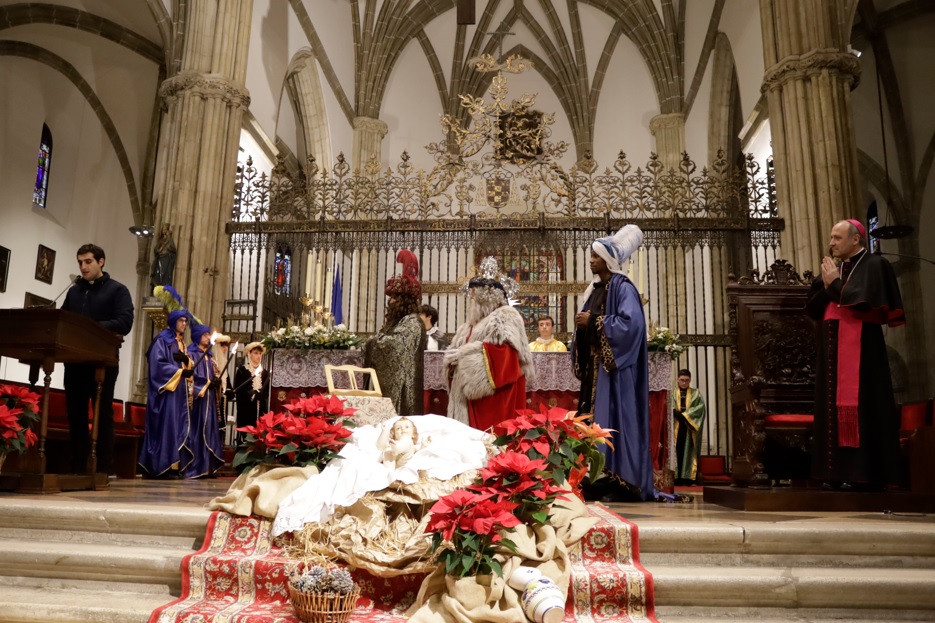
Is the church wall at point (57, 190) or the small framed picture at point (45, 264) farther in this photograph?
the small framed picture at point (45, 264)

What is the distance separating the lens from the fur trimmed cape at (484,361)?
17.6 feet

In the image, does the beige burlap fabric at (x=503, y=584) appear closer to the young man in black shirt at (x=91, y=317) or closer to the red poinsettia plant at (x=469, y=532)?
the red poinsettia plant at (x=469, y=532)

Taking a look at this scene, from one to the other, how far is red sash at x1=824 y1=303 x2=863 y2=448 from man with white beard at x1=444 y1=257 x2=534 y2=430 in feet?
6.47

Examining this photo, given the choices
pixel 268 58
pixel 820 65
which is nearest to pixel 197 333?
pixel 268 58

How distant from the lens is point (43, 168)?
14508 mm

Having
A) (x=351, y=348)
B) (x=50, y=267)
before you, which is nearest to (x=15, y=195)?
(x=50, y=267)

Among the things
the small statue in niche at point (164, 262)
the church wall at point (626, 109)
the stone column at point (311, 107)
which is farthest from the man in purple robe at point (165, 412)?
the church wall at point (626, 109)

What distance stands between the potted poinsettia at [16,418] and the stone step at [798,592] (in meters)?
4.08

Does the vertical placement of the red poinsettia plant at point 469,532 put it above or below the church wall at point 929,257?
below

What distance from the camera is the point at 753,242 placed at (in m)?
10.2

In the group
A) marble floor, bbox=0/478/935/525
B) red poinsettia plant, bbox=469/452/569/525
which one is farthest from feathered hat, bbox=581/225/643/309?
red poinsettia plant, bbox=469/452/569/525

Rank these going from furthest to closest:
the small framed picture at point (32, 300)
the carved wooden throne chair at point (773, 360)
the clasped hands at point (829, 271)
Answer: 1. the small framed picture at point (32, 300)
2. the carved wooden throne chair at point (773, 360)
3. the clasped hands at point (829, 271)

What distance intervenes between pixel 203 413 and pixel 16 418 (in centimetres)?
293

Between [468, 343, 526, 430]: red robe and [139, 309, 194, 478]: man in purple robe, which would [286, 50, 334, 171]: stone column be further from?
[468, 343, 526, 430]: red robe
